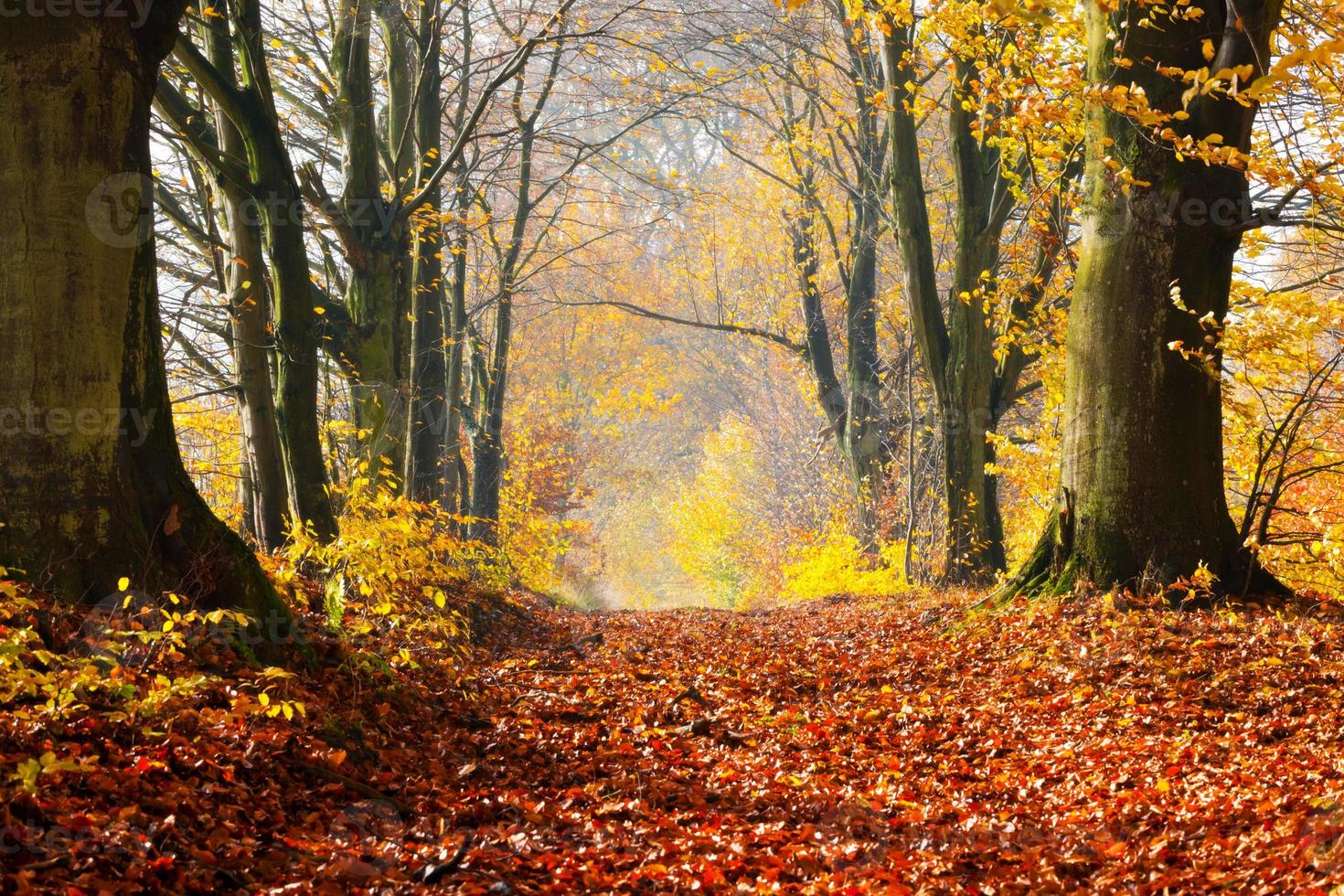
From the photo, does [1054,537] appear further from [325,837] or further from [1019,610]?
[325,837]

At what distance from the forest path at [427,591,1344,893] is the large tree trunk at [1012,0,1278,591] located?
0.61 meters

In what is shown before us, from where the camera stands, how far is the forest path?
11.3ft

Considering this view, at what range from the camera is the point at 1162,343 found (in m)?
6.70

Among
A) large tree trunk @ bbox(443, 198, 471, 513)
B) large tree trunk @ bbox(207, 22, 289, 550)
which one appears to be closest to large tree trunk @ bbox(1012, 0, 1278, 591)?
large tree trunk @ bbox(207, 22, 289, 550)

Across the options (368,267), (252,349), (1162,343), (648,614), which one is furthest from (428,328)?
(1162,343)

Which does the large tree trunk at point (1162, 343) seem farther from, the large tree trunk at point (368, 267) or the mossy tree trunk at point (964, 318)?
the large tree trunk at point (368, 267)

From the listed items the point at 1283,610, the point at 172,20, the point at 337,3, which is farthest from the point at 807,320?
the point at 172,20

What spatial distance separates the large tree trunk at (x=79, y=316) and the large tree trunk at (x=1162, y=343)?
5.79 metres

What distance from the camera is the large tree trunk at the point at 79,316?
424 cm

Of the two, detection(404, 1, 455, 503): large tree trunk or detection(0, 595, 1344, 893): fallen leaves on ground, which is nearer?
detection(0, 595, 1344, 893): fallen leaves on ground

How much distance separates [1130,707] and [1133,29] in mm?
4594

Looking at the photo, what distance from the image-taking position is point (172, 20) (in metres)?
4.74

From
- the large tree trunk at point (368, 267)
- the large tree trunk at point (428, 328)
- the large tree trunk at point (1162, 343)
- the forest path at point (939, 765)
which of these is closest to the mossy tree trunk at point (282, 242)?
the large tree trunk at point (368, 267)

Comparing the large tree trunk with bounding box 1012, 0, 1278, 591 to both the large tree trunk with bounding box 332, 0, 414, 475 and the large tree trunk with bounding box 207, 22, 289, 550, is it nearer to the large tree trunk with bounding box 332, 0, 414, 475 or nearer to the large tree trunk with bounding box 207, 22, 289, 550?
the large tree trunk with bounding box 207, 22, 289, 550
